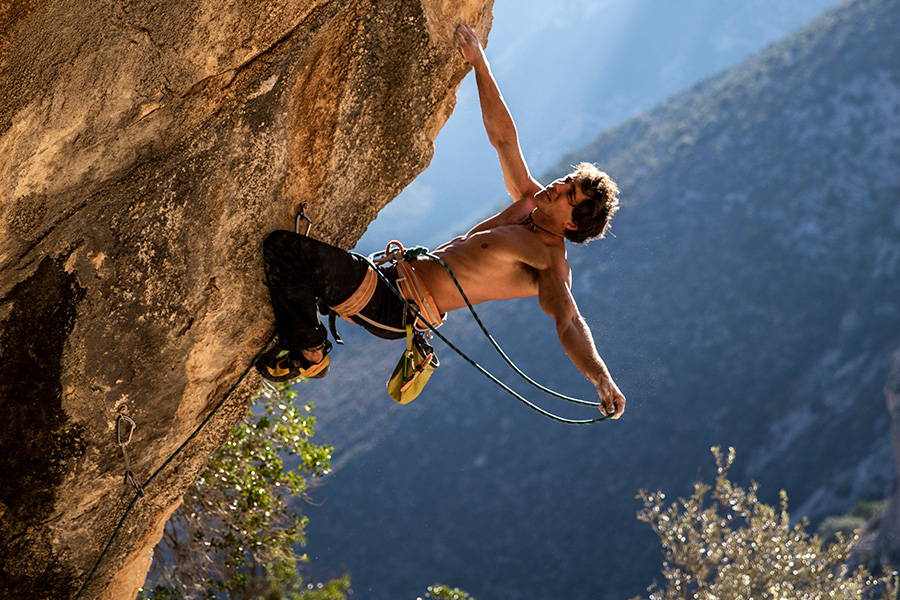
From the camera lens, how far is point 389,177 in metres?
5.59

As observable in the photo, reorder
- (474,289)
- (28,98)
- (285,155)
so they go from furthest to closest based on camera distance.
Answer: (474,289) < (285,155) < (28,98)

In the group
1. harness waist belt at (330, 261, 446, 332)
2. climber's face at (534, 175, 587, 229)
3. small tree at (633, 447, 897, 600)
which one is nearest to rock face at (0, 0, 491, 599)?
harness waist belt at (330, 261, 446, 332)

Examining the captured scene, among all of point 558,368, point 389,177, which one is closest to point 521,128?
point 558,368

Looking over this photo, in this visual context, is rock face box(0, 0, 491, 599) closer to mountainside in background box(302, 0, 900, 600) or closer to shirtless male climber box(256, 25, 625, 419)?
shirtless male climber box(256, 25, 625, 419)

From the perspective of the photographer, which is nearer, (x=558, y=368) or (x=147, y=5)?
(x=147, y=5)

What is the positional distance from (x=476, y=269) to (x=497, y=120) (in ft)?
2.87

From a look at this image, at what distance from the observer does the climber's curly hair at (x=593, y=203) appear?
512cm

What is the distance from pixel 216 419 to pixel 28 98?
2.12 meters

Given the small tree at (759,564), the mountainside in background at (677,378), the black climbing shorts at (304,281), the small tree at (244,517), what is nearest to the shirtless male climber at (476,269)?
the black climbing shorts at (304,281)

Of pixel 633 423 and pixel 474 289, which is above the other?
pixel 633 423

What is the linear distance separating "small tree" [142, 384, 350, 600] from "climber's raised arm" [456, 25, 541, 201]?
4.78 m

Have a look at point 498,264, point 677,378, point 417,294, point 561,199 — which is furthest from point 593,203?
point 677,378

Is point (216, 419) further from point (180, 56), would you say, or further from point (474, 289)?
point (180, 56)

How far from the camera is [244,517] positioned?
380 inches
